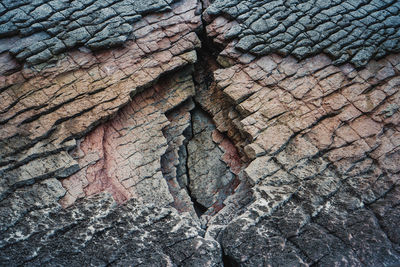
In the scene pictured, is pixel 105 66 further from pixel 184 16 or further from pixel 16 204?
pixel 16 204

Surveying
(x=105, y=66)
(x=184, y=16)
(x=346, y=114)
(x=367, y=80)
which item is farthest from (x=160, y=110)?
(x=367, y=80)

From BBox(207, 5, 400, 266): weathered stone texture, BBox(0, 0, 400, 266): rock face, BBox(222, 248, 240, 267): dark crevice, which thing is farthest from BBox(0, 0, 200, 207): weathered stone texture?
BBox(222, 248, 240, 267): dark crevice

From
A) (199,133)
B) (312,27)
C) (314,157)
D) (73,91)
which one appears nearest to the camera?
(314,157)

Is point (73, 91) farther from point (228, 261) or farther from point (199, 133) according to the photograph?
point (228, 261)

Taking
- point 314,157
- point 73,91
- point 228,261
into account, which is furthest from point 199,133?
point 228,261

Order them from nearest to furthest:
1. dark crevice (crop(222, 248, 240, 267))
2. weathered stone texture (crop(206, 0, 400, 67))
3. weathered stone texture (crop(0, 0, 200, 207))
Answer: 1. dark crevice (crop(222, 248, 240, 267))
2. weathered stone texture (crop(0, 0, 200, 207))
3. weathered stone texture (crop(206, 0, 400, 67))

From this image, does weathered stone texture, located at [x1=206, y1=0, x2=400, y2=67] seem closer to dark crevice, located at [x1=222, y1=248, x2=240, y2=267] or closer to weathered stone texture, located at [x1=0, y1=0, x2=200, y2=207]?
weathered stone texture, located at [x1=0, y1=0, x2=200, y2=207]

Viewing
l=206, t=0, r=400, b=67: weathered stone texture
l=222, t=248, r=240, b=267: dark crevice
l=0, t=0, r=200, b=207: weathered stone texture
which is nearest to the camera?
l=222, t=248, r=240, b=267: dark crevice

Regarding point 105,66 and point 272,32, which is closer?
point 105,66
